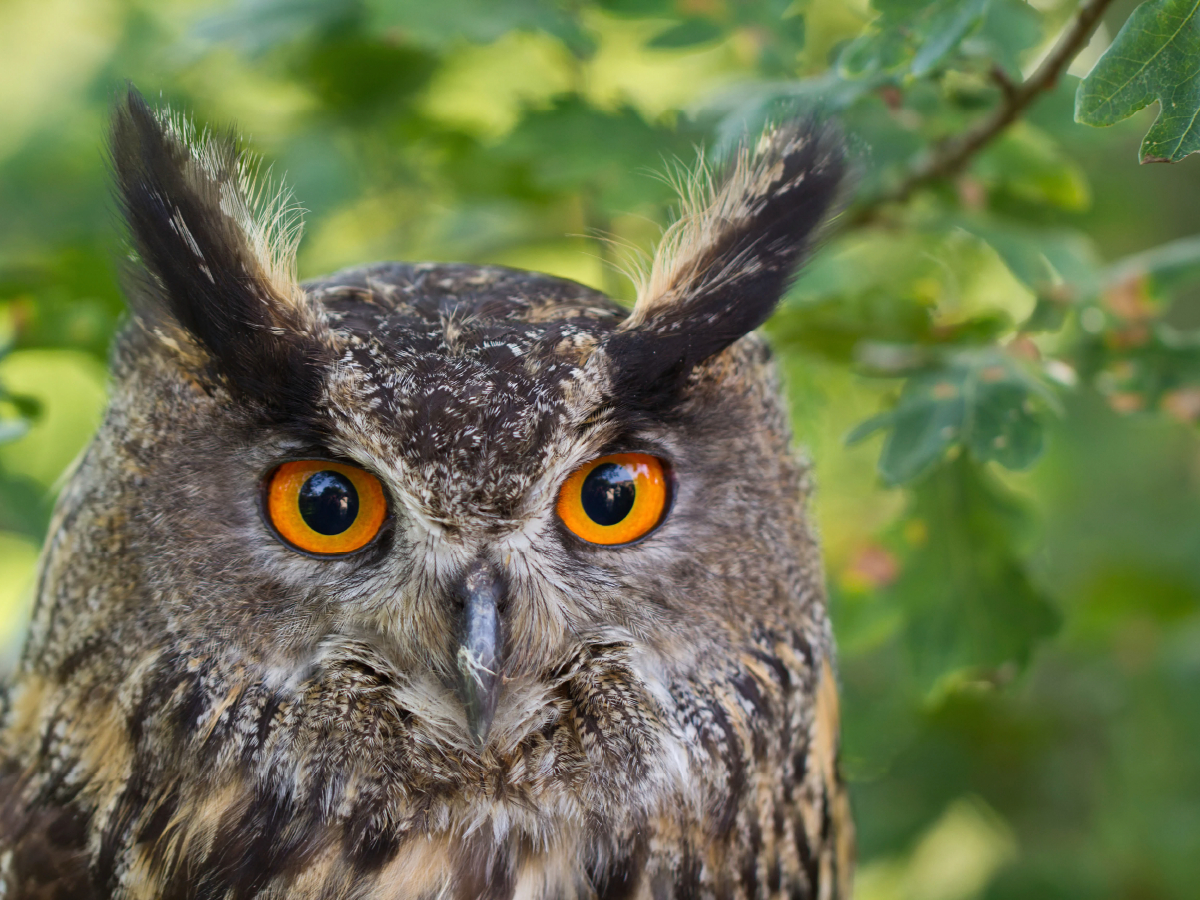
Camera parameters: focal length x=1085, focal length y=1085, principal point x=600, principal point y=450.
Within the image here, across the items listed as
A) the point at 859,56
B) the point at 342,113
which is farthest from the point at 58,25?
the point at 859,56

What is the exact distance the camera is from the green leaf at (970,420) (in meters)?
1.65

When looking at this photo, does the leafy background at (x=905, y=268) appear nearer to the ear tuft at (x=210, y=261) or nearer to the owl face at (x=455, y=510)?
the ear tuft at (x=210, y=261)

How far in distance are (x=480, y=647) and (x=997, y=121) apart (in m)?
1.23

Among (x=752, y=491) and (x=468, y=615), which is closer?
(x=468, y=615)

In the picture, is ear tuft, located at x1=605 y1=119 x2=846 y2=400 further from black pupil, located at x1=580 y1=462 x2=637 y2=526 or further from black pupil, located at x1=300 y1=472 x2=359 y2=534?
black pupil, located at x1=300 y1=472 x2=359 y2=534

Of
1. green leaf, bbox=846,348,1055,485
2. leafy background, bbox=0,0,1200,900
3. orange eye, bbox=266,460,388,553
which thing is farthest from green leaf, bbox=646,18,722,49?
orange eye, bbox=266,460,388,553

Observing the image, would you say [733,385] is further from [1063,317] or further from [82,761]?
[82,761]

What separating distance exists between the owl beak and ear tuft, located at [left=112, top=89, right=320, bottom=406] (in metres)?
0.32

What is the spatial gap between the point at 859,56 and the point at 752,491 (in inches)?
25.1

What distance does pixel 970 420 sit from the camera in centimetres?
167

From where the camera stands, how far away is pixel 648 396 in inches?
58.8

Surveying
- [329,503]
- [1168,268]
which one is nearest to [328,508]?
[329,503]

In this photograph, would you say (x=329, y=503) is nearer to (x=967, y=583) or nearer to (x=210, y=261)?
(x=210, y=261)

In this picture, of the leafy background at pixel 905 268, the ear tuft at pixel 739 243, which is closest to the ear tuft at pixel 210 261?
the leafy background at pixel 905 268
